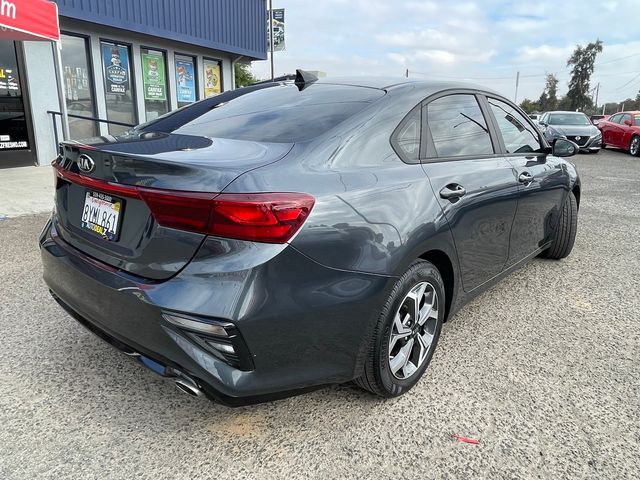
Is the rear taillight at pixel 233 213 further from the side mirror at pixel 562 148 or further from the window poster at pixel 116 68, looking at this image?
the window poster at pixel 116 68

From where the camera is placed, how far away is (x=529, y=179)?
10.8 feet

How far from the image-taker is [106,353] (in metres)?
2.68

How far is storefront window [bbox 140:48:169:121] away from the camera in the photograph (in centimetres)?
1118

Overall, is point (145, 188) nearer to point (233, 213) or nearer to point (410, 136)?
point (233, 213)

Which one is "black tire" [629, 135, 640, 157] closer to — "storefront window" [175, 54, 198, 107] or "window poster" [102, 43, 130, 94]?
"storefront window" [175, 54, 198, 107]

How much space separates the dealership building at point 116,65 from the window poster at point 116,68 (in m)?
0.02

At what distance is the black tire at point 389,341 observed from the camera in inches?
81.5

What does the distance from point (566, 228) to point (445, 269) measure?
230 centimetres

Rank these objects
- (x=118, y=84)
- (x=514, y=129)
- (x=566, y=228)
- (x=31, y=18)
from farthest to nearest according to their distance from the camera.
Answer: (x=118, y=84) < (x=31, y=18) < (x=566, y=228) < (x=514, y=129)

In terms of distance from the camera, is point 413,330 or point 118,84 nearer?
point 413,330

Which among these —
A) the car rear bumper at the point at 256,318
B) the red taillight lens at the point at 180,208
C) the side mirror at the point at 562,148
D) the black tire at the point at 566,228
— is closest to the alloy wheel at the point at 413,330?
the car rear bumper at the point at 256,318

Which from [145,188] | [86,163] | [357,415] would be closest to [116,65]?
[86,163]

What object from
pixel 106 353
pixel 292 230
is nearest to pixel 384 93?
pixel 292 230

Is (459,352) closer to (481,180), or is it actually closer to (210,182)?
(481,180)
